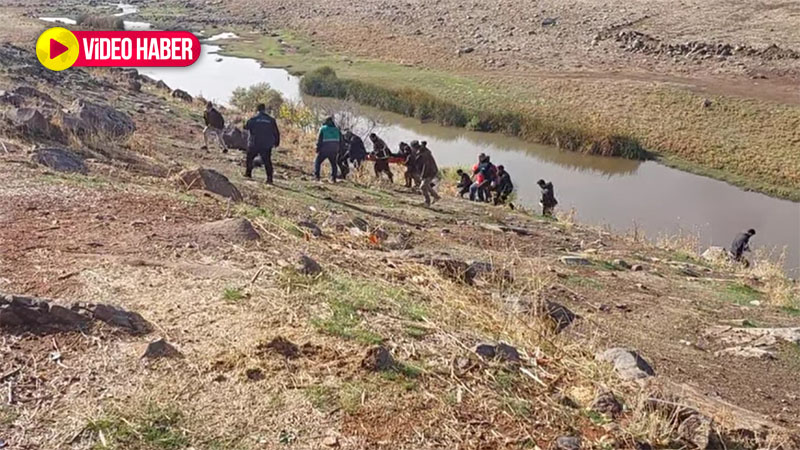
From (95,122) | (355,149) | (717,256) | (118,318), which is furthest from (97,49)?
(118,318)

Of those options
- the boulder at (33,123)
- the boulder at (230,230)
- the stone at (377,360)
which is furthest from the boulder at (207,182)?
the stone at (377,360)

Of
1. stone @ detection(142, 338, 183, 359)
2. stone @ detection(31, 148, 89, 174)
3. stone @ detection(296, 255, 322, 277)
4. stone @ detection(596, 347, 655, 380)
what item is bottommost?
stone @ detection(596, 347, 655, 380)

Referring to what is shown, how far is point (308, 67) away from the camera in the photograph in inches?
1752

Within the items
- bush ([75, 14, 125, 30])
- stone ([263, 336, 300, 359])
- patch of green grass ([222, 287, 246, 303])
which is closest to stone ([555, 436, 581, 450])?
stone ([263, 336, 300, 359])

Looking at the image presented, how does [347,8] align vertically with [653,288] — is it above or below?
above

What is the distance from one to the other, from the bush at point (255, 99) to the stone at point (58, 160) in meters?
20.1

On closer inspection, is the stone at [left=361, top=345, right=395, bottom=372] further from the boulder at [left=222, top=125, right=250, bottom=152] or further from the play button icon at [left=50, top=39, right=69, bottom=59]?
the play button icon at [left=50, top=39, right=69, bottom=59]

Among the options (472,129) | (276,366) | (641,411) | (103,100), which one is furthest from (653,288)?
(472,129)

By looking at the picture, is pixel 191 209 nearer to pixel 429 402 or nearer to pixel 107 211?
pixel 107 211

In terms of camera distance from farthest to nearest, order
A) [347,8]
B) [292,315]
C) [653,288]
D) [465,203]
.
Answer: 1. [347,8]
2. [465,203]
3. [653,288]
4. [292,315]

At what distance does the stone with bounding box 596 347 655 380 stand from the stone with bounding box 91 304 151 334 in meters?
3.45

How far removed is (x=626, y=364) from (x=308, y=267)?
2762mm

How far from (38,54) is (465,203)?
18.9m

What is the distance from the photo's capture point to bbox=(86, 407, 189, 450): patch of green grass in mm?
3943
